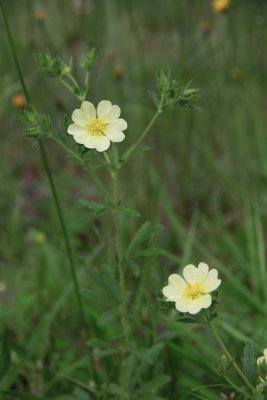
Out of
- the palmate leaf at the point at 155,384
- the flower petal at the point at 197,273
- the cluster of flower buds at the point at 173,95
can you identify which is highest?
the cluster of flower buds at the point at 173,95

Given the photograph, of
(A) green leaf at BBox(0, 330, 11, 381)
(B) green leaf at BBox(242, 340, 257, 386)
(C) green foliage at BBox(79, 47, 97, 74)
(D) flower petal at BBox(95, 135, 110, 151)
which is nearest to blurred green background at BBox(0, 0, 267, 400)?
(A) green leaf at BBox(0, 330, 11, 381)

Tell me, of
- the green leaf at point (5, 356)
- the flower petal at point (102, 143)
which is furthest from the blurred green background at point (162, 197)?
the flower petal at point (102, 143)

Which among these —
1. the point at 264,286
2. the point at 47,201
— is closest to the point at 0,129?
the point at 47,201

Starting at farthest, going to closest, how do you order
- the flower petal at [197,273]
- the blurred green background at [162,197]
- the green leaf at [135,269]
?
the blurred green background at [162,197] → the green leaf at [135,269] → the flower petal at [197,273]

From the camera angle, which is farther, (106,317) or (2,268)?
(2,268)

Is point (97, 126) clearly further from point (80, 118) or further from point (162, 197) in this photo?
point (162, 197)

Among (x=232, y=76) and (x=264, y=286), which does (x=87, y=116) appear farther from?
(x=232, y=76)

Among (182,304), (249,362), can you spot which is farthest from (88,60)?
(249,362)

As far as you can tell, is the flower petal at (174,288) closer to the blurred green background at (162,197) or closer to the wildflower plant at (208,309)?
the wildflower plant at (208,309)

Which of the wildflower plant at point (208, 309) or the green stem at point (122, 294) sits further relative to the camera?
the green stem at point (122, 294)
